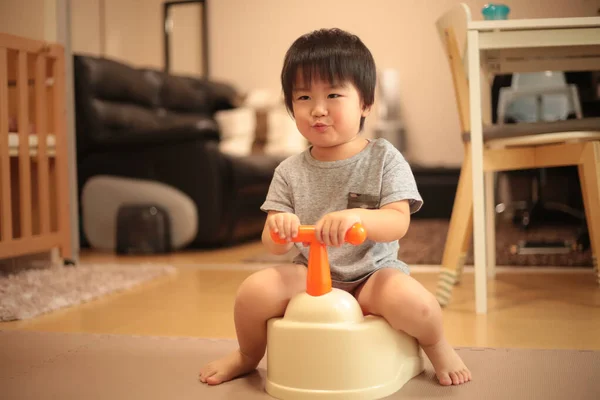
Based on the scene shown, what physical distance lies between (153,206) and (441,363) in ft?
6.48

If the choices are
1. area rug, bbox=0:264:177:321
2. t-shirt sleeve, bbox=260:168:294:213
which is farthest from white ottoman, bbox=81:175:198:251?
t-shirt sleeve, bbox=260:168:294:213

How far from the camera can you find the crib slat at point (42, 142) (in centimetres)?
212

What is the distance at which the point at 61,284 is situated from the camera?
1.84 m

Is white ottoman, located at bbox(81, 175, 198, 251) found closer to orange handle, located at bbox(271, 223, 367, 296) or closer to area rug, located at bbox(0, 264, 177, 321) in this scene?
area rug, located at bbox(0, 264, 177, 321)

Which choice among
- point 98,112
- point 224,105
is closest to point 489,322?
point 98,112

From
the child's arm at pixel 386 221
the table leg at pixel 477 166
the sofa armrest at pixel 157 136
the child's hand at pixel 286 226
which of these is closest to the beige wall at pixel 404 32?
the table leg at pixel 477 166

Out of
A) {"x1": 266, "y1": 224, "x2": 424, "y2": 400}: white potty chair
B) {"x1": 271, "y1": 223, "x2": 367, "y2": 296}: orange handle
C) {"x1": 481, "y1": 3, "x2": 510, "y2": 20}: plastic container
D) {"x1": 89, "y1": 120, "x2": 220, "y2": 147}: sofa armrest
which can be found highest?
{"x1": 481, "y1": 3, "x2": 510, "y2": 20}: plastic container

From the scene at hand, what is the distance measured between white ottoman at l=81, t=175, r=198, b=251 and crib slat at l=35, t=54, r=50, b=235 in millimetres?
630

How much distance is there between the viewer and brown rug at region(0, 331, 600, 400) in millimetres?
933

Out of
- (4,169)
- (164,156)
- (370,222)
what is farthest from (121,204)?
(370,222)

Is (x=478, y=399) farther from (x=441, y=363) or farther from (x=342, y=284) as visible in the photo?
(x=342, y=284)

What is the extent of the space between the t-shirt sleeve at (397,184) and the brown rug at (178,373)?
0.28 metres

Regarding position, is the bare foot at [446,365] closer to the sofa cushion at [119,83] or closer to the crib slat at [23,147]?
the crib slat at [23,147]

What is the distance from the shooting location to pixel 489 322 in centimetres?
139
